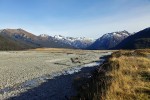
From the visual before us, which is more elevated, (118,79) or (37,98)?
(118,79)

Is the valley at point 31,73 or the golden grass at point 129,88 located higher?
the golden grass at point 129,88

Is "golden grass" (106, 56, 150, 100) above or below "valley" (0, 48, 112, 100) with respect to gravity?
above

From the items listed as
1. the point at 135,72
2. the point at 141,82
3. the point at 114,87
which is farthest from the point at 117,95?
the point at 135,72

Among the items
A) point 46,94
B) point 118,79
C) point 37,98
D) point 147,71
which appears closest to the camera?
point 118,79

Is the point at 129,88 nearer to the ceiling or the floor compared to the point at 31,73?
nearer to the ceiling

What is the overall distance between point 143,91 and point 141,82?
189 cm

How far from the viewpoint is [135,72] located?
62.7 feet

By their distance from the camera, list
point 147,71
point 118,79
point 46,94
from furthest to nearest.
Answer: point 46,94 → point 147,71 → point 118,79

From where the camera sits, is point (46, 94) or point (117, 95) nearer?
point (117, 95)

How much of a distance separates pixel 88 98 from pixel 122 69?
636 cm

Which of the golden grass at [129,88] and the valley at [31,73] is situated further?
the valley at [31,73]

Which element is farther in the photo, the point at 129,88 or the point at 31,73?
the point at 31,73

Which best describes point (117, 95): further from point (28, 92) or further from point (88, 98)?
point (28, 92)

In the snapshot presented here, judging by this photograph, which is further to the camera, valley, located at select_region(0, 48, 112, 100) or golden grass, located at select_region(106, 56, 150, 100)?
valley, located at select_region(0, 48, 112, 100)
